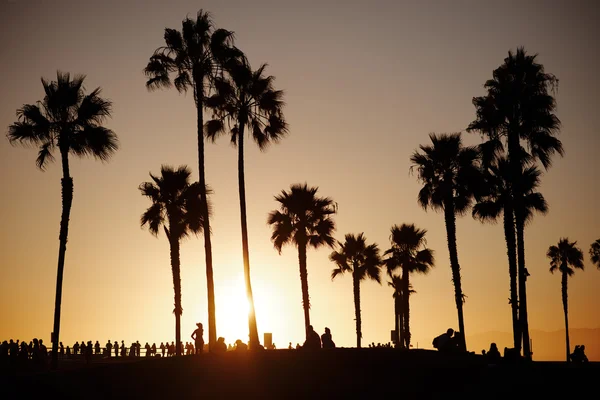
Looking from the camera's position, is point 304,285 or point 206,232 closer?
point 206,232

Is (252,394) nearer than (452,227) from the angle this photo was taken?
Yes

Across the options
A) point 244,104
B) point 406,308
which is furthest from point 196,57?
point 406,308

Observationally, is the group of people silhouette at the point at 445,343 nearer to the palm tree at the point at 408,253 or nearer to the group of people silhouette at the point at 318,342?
the group of people silhouette at the point at 318,342

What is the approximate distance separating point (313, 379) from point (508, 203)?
2294 centimetres

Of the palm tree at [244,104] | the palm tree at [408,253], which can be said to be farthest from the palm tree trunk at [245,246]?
the palm tree at [408,253]

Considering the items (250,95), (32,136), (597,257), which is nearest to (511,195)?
(250,95)

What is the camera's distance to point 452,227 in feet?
188

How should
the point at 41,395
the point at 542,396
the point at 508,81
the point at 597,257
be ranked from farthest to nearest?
the point at 597,257, the point at 508,81, the point at 41,395, the point at 542,396

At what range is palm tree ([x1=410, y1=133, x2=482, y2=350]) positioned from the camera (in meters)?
56.5

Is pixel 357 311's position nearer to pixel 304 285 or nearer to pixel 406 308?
pixel 406 308

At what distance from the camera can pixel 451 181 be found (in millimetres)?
58875

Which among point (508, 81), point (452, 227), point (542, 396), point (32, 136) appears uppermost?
point (508, 81)

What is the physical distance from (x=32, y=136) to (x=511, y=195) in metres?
28.8

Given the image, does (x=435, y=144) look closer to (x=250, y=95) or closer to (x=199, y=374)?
(x=250, y=95)
